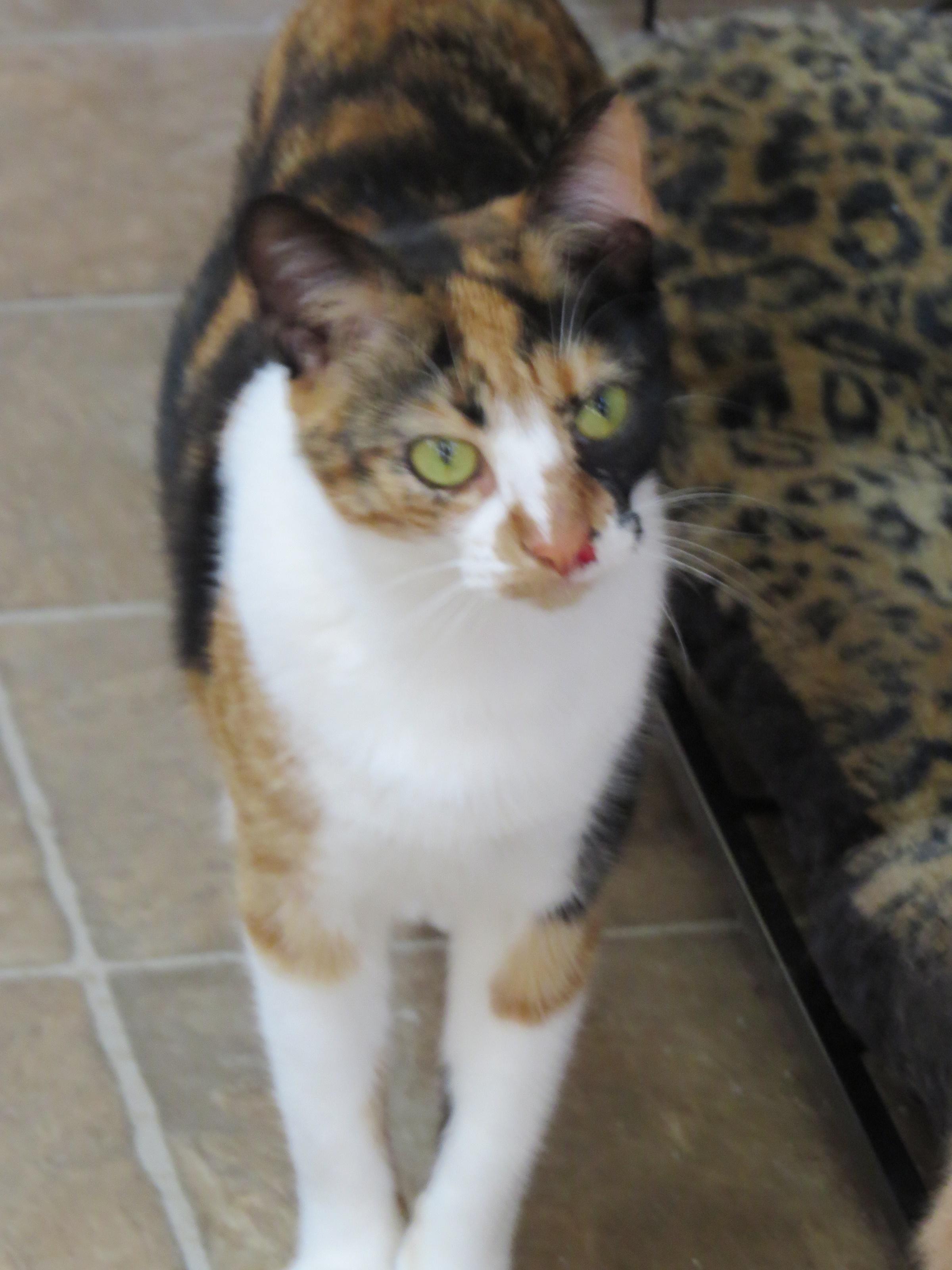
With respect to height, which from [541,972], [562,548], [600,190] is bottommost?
[541,972]

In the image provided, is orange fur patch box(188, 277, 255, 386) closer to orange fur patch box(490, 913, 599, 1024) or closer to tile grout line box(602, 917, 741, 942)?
orange fur patch box(490, 913, 599, 1024)

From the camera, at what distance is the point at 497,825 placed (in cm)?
113

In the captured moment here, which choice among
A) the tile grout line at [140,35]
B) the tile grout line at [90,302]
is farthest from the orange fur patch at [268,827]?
the tile grout line at [140,35]

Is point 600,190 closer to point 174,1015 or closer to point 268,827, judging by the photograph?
point 268,827

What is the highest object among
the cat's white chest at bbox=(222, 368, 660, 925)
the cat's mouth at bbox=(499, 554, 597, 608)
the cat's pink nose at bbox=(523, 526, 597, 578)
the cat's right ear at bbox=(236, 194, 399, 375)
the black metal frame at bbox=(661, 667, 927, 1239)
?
the cat's right ear at bbox=(236, 194, 399, 375)

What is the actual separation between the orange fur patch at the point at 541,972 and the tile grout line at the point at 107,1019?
1.13 feet

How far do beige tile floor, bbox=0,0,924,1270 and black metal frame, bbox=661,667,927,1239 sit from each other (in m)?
0.06

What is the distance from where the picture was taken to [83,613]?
1899 millimetres

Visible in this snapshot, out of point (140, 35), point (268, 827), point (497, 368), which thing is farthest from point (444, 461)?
point (140, 35)

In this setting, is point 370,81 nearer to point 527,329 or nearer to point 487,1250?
point 527,329

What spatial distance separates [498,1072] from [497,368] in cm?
55

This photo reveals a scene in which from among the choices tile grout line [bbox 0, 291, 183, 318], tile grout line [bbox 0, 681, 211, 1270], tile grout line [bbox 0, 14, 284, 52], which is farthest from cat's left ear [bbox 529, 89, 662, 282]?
tile grout line [bbox 0, 14, 284, 52]

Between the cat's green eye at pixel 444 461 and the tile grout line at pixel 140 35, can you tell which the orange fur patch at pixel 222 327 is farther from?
the tile grout line at pixel 140 35

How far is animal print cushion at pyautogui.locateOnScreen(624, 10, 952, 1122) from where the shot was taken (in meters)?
1.43
